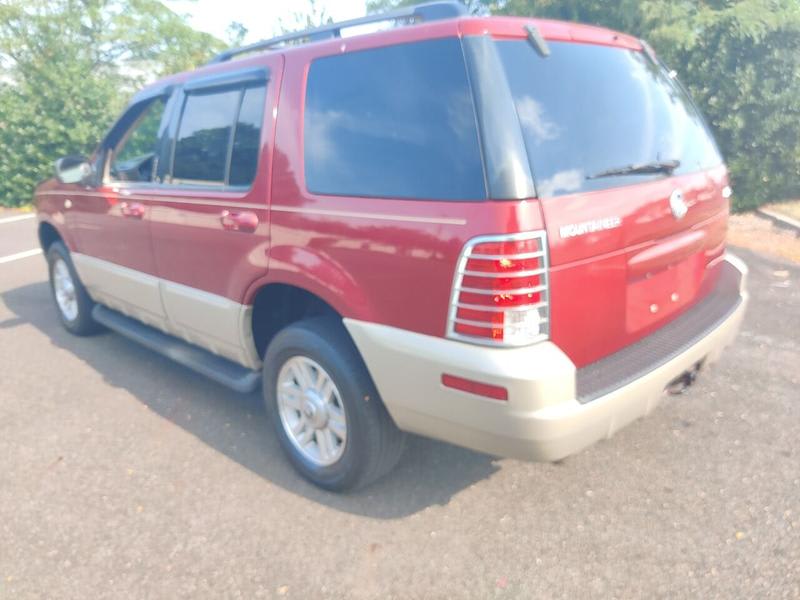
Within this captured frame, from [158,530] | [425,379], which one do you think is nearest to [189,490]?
[158,530]

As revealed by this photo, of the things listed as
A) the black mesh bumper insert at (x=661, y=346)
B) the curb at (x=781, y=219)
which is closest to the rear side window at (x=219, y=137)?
the black mesh bumper insert at (x=661, y=346)

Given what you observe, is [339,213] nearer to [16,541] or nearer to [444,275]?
[444,275]

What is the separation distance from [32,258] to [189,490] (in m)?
7.16

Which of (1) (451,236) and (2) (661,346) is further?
(2) (661,346)

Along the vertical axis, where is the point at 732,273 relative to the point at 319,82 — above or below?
below

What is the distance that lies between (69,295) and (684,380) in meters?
4.81

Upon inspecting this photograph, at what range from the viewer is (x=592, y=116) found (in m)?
2.66

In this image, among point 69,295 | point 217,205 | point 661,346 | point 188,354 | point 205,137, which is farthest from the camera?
point 69,295

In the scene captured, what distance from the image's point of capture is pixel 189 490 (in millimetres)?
3223

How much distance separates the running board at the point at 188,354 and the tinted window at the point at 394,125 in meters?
1.22

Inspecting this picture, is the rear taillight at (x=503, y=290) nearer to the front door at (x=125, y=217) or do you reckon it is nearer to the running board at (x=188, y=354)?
the running board at (x=188, y=354)

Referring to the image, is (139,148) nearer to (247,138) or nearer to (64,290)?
(247,138)

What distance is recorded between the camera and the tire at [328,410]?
114 inches

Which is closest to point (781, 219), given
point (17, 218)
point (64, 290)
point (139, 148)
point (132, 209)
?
point (139, 148)
